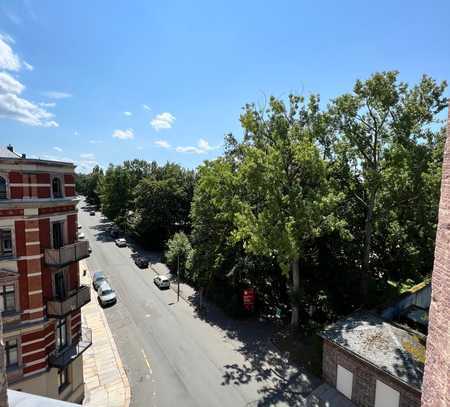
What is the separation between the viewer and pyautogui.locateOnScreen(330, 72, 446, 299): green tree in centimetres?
1794

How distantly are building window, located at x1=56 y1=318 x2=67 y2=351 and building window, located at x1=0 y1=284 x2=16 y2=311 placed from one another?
2.51 metres

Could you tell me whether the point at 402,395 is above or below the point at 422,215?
below

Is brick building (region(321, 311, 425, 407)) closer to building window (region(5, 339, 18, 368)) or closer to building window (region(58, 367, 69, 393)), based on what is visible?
building window (region(58, 367, 69, 393))

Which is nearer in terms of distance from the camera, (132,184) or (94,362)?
(94,362)

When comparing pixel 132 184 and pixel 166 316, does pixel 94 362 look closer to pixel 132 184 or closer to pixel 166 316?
pixel 166 316

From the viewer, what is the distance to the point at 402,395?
12547 millimetres

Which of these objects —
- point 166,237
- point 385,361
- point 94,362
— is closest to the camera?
point 385,361

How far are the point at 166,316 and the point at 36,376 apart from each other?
11.0 m

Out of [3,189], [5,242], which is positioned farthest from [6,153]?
[5,242]

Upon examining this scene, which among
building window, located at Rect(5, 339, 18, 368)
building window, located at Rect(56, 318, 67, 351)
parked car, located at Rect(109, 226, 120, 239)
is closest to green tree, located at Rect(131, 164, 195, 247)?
parked car, located at Rect(109, 226, 120, 239)

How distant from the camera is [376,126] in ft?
63.9

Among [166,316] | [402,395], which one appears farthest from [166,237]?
[402,395]

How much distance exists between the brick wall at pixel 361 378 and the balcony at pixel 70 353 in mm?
12876

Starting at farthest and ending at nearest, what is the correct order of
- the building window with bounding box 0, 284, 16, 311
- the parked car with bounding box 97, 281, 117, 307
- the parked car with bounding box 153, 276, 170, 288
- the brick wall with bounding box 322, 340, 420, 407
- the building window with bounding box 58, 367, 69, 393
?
the parked car with bounding box 153, 276, 170, 288, the parked car with bounding box 97, 281, 117, 307, the building window with bounding box 58, 367, 69, 393, the brick wall with bounding box 322, 340, 420, 407, the building window with bounding box 0, 284, 16, 311
